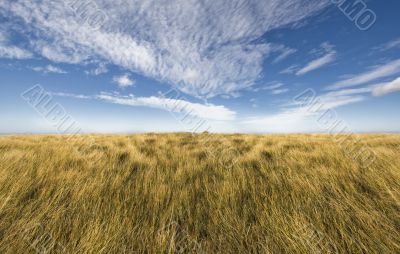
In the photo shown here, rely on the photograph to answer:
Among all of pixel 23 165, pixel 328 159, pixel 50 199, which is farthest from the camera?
pixel 328 159

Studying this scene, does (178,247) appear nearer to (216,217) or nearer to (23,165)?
(216,217)

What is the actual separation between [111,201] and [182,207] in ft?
2.55

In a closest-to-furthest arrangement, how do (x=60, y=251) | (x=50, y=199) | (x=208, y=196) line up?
(x=60, y=251)
(x=50, y=199)
(x=208, y=196)

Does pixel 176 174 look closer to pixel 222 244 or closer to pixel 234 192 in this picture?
pixel 234 192

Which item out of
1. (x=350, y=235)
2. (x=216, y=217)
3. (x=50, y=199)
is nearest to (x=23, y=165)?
(x=50, y=199)

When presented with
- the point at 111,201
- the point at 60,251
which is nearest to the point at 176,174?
the point at 111,201

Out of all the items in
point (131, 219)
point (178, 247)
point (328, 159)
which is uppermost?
point (328, 159)

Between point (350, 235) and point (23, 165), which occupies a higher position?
point (23, 165)

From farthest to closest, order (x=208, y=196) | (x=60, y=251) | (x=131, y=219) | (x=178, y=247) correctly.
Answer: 1. (x=208, y=196)
2. (x=131, y=219)
3. (x=178, y=247)
4. (x=60, y=251)

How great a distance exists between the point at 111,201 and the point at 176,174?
3.52 feet

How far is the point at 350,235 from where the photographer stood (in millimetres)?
1499

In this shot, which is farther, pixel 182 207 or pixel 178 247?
pixel 182 207

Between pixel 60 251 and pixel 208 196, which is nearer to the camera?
pixel 60 251

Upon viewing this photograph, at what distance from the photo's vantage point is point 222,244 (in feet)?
4.87
